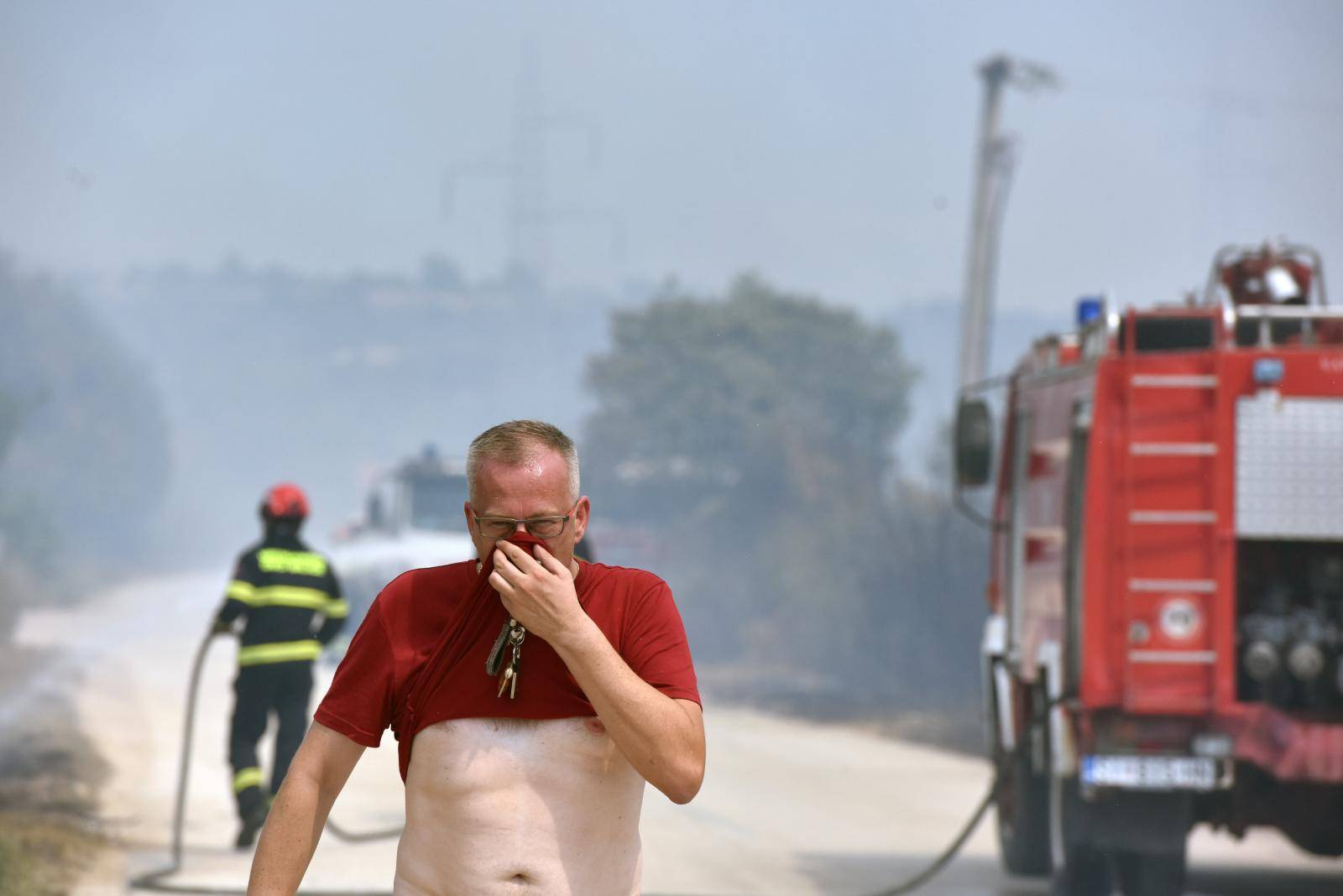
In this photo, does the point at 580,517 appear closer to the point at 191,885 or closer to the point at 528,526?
the point at 528,526

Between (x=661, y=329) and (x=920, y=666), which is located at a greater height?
(x=661, y=329)

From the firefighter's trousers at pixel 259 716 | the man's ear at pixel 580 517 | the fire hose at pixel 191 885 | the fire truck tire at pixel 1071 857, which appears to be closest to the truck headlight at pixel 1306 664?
the fire truck tire at pixel 1071 857

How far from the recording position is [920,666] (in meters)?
33.6

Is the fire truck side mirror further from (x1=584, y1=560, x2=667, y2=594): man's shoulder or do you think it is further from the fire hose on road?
(x1=584, y1=560, x2=667, y2=594): man's shoulder

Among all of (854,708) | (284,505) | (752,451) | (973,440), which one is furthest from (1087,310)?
(752,451)

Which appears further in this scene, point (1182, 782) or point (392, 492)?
point (392, 492)

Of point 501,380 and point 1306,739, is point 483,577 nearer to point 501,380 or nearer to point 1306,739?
point 1306,739

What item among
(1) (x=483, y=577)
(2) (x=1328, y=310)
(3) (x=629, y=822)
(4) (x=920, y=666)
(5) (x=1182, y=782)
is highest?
(2) (x=1328, y=310)

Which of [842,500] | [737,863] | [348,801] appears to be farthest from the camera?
[842,500]

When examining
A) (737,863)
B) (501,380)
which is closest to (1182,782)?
(737,863)

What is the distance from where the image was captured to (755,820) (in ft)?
47.0

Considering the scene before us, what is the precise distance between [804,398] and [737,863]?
149 ft

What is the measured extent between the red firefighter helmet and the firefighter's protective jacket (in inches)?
5.7

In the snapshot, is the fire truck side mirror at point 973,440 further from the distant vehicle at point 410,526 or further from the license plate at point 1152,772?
the distant vehicle at point 410,526
